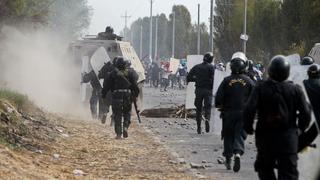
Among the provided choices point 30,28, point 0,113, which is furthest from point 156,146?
point 30,28

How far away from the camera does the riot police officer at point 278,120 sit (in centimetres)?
816

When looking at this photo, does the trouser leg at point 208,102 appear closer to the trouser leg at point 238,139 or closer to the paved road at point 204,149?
the paved road at point 204,149

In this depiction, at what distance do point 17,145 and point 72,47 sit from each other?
1368 centimetres

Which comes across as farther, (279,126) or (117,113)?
(117,113)

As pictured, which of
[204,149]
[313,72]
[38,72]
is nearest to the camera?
[313,72]

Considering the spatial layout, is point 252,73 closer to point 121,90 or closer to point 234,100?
point 121,90

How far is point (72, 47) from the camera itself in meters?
26.2

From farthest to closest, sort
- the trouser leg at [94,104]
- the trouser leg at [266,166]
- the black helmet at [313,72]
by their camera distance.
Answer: the trouser leg at [94,104] → the black helmet at [313,72] → the trouser leg at [266,166]

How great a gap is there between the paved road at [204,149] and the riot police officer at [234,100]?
457 mm

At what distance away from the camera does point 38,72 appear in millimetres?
30141

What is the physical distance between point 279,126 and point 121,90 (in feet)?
28.0

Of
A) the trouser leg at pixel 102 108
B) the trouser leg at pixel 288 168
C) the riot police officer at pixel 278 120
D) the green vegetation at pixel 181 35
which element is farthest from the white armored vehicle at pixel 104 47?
the green vegetation at pixel 181 35

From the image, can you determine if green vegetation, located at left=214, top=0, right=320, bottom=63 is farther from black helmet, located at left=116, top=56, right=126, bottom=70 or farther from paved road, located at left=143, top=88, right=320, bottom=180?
black helmet, located at left=116, top=56, right=126, bottom=70

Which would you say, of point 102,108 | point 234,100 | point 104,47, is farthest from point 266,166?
point 104,47
